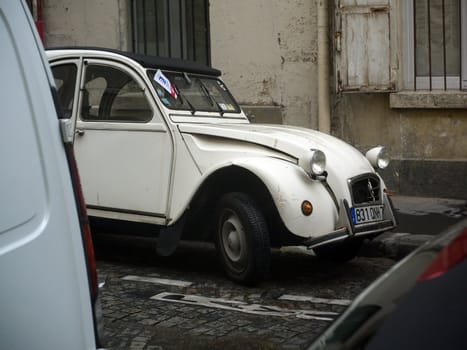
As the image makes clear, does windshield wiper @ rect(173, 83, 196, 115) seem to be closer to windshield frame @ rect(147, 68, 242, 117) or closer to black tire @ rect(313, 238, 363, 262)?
windshield frame @ rect(147, 68, 242, 117)

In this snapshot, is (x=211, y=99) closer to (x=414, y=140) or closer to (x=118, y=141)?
(x=118, y=141)

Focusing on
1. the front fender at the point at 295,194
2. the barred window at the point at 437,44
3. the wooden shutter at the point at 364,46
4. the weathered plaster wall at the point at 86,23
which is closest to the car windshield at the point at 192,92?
the front fender at the point at 295,194

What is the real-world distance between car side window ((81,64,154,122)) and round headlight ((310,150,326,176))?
150cm

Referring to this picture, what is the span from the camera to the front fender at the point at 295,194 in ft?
22.6

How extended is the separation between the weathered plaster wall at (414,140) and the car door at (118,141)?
14.0 ft

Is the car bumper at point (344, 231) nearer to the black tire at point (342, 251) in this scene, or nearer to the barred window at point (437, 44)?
the black tire at point (342, 251)

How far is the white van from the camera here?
3096 mm

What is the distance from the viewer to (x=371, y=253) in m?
8.61

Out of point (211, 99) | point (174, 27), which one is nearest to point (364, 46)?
point (174, 27)

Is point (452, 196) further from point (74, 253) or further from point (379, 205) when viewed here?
point (74, 253)

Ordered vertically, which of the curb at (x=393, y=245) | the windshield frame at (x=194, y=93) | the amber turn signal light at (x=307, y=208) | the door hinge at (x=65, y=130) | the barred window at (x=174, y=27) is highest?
the barred window at (x=174, y=27)

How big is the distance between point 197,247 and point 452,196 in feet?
11.3

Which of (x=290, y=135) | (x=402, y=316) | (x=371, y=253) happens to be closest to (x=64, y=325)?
(x=402, y=316)

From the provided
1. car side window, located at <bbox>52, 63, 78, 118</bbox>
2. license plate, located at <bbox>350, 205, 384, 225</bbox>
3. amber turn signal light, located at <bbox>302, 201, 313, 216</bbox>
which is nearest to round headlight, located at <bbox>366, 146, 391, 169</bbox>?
license plate, located at <bbox>350, 205, 384, 225</bbox>
